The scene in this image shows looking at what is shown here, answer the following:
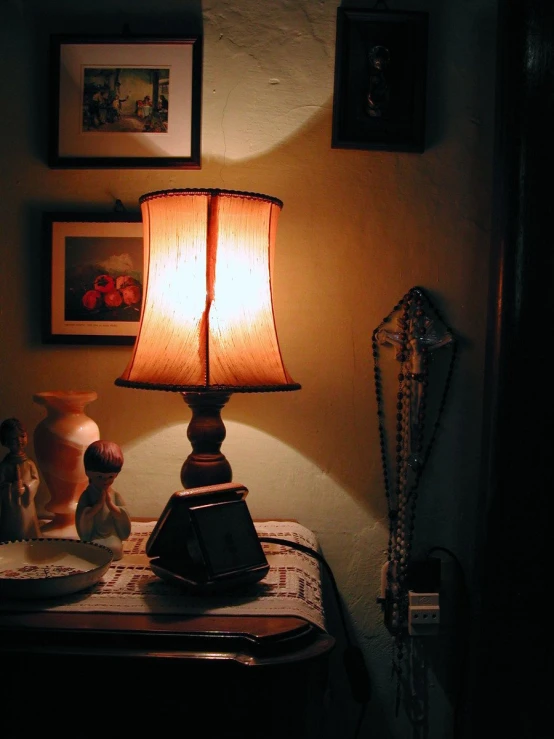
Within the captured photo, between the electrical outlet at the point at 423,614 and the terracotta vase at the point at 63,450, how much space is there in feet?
2.36

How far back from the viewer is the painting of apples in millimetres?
1412

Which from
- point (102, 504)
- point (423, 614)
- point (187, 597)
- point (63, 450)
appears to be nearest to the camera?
point (187, 597)

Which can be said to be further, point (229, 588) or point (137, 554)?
point (137, 554)

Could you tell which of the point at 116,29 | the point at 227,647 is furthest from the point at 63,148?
the point at 227,647

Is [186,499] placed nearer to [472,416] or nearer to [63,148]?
[472,416]

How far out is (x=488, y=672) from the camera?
1.30 metres

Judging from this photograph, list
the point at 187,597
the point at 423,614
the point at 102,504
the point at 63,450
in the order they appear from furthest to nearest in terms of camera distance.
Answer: the point at 423,614 → the point at 63,450 → the point at 102,504 → the point at 187,597

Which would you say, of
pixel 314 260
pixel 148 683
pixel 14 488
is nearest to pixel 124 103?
pixel 314 260

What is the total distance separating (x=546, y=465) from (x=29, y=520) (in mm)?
978

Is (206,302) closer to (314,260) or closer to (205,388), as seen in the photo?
(205,388)

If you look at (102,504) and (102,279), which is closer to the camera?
(102,504)

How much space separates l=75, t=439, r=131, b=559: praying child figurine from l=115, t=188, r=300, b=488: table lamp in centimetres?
12

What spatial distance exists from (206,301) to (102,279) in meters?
0.42

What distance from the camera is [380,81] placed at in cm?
140
